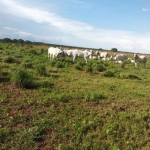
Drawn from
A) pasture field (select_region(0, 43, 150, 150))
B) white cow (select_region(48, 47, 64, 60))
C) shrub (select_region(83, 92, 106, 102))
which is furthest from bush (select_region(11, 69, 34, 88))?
white cow (select_region(48, 47, 64, 60))

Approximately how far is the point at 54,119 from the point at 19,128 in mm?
1105

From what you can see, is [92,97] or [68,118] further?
[92,97]

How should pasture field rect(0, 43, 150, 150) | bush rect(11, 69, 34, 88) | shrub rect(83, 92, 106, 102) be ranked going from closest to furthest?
pasture field rect(0, 43, 150, 150)
shrub rect(83, 92, 106, 102)
bush rect(11, 69, 34, 88)

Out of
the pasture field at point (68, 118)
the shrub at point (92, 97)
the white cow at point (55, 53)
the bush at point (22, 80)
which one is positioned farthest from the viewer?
the white cow at point (55, 53)

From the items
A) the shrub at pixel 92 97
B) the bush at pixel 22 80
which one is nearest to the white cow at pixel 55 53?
the bush at pixel 22 80

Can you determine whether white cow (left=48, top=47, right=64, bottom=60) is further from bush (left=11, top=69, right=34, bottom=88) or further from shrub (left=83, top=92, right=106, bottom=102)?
shrub (left=83, top=92, right=106, bottom=102)

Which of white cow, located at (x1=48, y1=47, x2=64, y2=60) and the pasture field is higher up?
white cow, located at (x1=48, y1=47, x2=64, y2=60)

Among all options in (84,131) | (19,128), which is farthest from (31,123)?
(84,131)

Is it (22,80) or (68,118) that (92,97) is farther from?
(22,80)

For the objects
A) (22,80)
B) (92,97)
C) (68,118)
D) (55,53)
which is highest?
(55,53)

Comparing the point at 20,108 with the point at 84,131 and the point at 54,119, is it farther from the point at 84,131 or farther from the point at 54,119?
the point at 84,131

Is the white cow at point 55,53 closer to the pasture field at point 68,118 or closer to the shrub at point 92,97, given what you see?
the pasture field at point 68,118

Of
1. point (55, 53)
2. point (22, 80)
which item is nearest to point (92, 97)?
point (22, 80)

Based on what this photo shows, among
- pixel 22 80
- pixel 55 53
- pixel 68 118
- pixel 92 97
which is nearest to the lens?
pixel 68 118
